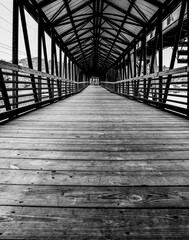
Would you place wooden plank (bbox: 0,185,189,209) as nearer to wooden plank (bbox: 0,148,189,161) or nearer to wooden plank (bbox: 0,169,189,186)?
wooden plank (bbox: 0,169,189,186)

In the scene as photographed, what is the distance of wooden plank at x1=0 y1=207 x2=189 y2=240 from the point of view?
3.28 feet

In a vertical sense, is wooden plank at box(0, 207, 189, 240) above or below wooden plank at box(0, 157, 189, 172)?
below

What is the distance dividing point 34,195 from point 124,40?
12573mm

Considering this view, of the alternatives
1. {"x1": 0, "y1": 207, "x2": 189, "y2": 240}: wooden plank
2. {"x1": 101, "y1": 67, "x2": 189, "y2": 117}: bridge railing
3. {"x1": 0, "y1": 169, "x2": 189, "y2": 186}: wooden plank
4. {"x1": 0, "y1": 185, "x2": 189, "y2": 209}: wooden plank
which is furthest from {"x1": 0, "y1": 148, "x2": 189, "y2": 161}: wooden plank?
{"x1": 101, "y1": 67, "x2": 189, "y2": 117}: bridge railing

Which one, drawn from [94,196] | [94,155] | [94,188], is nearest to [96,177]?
[94,188]

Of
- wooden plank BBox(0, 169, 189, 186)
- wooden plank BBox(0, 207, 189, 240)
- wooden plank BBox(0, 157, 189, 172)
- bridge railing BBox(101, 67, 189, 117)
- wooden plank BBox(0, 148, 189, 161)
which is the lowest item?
wooden plank BBox(0, 207, 189, 240)

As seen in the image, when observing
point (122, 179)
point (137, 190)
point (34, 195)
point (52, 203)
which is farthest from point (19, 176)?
point (137, 190)

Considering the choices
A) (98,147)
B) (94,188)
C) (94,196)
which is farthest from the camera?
(98,147)

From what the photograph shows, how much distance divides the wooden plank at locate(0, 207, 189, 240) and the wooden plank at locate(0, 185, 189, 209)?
0.18 ft

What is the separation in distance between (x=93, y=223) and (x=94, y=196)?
0.27 m

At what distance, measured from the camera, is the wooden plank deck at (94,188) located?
41.3 inches

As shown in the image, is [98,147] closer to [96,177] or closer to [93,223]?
[96,177]

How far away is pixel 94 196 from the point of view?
53.2 inches

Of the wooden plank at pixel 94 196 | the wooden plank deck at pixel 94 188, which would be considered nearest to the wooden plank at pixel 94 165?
the wooden plank deck at pixel 94 188
